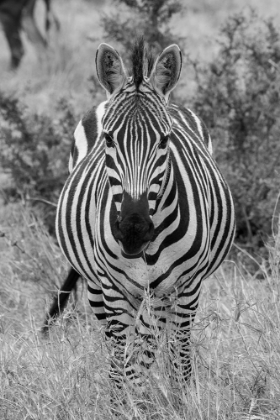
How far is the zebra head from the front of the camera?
2.88 metres

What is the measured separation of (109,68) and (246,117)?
10.4ft

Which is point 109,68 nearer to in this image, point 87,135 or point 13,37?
point 87,135

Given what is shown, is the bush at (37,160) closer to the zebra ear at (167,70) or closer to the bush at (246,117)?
the bush at (246,117)

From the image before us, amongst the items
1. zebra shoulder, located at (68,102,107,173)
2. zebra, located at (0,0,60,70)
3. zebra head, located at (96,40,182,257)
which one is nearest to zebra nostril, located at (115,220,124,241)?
zebra head, located at (96,40,182,257)

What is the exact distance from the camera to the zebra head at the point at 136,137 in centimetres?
288

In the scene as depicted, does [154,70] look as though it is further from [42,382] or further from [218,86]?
[218,86]

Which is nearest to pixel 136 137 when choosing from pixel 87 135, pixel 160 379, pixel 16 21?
pixel 160 379

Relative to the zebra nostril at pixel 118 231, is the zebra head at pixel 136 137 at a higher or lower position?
higher

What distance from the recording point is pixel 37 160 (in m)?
6.45

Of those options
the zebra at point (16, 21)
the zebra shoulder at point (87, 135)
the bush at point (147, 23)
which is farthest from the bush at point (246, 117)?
the zebra at point (16, 21)

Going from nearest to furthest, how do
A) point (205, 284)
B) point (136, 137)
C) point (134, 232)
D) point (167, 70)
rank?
point (134, 232)
point (136, 137)
point (167, 70)
point (205, 284)

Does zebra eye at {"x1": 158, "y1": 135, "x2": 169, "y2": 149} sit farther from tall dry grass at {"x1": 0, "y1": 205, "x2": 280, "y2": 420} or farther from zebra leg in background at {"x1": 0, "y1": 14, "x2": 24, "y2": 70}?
zebra leg in background at {"x1": 0, "y1": 14, "x2": 24, "y2": 70}

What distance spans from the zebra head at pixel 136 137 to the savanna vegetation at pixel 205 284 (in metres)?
0.58

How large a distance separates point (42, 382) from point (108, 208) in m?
0.75
